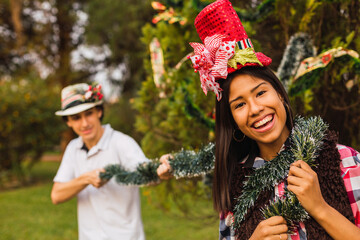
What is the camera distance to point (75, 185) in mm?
2881

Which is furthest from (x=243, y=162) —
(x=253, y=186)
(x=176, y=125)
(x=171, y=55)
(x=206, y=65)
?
(x=171, y=55)

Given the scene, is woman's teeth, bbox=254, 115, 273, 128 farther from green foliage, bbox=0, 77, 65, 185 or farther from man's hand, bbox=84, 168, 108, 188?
green foliage, bbox=0, 77, 65, 185

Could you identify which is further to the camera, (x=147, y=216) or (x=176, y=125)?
(x=147, y=216)

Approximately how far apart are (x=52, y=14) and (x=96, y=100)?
13.8m

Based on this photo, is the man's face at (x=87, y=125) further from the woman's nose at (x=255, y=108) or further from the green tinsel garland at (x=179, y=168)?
the woman's nose at (x=255, y=108)

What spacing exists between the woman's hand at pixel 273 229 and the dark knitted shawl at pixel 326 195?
0.10m

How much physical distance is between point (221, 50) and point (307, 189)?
28.8 inches

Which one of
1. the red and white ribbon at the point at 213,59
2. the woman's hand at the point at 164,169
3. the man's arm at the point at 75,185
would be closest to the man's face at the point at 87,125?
the man's arm at the point at 75,185

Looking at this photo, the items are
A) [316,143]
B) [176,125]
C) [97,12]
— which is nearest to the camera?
[316,143]

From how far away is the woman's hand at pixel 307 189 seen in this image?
146 centimetres

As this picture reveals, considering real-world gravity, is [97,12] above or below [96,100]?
above

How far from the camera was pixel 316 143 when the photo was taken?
159 cm

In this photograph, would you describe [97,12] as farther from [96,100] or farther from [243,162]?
[243,162]

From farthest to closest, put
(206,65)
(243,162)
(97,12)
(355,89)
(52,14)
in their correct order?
1. (52,14)
2. (97,12)
3. (355,89)
4. (243,162)
5. (206,65)
